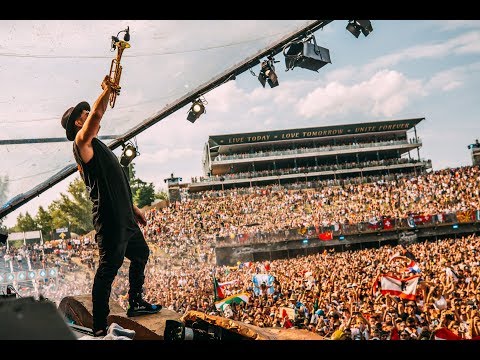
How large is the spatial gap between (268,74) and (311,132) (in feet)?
118

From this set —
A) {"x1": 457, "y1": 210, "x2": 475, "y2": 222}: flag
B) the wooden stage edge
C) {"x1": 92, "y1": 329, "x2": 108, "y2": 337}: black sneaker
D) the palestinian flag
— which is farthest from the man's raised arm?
{"x1": 457, "y1": 210, "x2": 475, "y2": 222}: flag

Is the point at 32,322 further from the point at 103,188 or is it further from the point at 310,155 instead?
the point at 310,155

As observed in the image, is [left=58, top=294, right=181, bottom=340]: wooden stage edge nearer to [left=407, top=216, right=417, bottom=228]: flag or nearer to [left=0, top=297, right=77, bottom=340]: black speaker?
[left=0, top=297, right=77, bottom=340]: black speaker

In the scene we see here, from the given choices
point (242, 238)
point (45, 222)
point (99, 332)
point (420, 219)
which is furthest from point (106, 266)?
point (45, 222)

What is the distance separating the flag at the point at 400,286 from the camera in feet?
28.6

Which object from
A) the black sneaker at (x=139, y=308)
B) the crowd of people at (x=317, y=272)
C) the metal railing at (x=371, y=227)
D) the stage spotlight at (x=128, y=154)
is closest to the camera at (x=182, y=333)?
the black sneaker at (x=139, y=308)

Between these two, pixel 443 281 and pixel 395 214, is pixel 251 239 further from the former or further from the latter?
pixel 443 281

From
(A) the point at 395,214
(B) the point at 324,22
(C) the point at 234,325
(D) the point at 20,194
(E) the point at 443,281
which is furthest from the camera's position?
(A) the point at 395,214

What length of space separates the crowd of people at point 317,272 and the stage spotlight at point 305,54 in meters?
3.75

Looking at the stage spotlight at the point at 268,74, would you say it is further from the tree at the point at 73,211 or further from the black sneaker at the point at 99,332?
the tree at the point at 73,211
